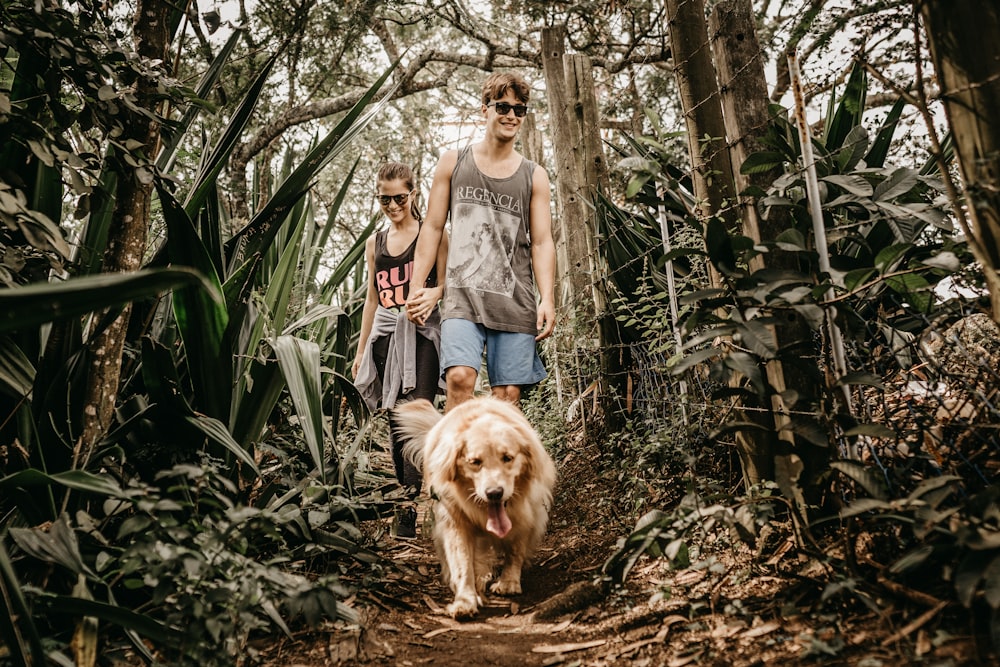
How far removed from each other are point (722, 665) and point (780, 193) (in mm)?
1277

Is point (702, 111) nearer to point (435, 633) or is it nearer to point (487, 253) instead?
point (487, 253)

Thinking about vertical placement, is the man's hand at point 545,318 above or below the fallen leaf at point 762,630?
above

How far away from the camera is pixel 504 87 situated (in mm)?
3283

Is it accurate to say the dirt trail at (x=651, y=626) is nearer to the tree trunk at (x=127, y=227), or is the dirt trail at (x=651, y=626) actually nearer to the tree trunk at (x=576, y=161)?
the tree trunk at (x=127, y=227)

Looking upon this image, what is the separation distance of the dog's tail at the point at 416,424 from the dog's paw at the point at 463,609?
1.15 m

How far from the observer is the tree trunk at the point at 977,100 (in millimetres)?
1469

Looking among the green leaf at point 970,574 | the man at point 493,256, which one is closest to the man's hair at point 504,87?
the man at point 493,256

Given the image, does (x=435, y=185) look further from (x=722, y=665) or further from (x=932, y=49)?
(x=722, y=665)

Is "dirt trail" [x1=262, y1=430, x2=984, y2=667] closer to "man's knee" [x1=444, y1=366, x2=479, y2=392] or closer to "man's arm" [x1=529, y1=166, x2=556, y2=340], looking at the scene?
"man's knee" [x1=444, y1=366, x2=479, y2=392]

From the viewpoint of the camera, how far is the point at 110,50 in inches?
73.6

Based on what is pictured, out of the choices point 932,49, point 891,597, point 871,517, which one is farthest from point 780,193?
point 891,597

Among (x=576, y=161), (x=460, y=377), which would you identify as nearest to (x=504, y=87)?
(x=460, y=377)

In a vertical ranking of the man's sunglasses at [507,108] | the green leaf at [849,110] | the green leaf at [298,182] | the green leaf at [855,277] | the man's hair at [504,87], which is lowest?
the green leaf at [855,277]

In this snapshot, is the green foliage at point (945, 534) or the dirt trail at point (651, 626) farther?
the dirt trail at point (651, 626)
